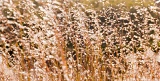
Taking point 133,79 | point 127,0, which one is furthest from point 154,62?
point 127,0

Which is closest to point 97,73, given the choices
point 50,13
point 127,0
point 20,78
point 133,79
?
point 133,79

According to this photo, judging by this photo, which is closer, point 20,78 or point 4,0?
point 4,0

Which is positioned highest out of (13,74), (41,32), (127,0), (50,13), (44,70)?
(50,13)

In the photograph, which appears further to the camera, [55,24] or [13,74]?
[13,74]

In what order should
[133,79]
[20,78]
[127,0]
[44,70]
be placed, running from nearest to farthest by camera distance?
[44,70] → [20,78] → [133,79] → [127,0]

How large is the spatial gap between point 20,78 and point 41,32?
1.88 ft

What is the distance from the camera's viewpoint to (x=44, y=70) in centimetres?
253

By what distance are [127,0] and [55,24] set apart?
5883mm

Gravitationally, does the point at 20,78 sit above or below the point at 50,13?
below

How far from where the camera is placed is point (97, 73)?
11.2ft

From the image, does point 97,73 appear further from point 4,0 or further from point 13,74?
point 4,0

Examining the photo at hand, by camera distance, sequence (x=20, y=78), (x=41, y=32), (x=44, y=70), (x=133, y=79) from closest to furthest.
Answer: (x=44, y=70)
(x=41, y=32)
(x=20, y=78)
(x=133, y=79)

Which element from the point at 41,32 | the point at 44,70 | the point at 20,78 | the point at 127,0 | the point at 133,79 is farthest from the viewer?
the point at 127,0

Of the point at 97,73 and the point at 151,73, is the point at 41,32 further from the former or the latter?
the point at 151,73
